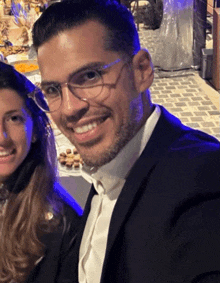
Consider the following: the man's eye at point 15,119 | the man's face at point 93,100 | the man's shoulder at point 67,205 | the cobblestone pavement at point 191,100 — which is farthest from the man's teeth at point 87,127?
the cobblestone pavement at point 191,100

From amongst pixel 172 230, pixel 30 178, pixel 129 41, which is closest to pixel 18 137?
pixel 30 178

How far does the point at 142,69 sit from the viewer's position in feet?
2.63

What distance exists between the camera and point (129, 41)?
31.5 inches

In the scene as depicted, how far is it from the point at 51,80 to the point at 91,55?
100 mm

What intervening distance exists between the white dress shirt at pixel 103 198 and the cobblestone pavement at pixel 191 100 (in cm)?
235

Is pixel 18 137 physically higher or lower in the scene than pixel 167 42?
higher

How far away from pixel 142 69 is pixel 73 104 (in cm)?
17

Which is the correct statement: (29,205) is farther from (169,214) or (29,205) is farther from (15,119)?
(169,214)

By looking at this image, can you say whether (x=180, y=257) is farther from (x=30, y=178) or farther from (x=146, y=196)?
(x=30, y=178)

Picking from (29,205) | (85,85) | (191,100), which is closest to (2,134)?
(29,205)

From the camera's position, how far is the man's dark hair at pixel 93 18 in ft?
2.48

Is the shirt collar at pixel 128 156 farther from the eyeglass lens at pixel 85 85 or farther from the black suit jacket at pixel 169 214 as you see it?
the eyeglass lens at pixel 85 85

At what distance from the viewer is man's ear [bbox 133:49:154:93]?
0.79 meters

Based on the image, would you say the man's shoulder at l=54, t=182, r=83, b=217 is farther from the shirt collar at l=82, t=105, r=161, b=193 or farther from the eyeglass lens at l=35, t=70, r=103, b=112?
the eyeglass lens at l=35, t=70, r=103, b=112
